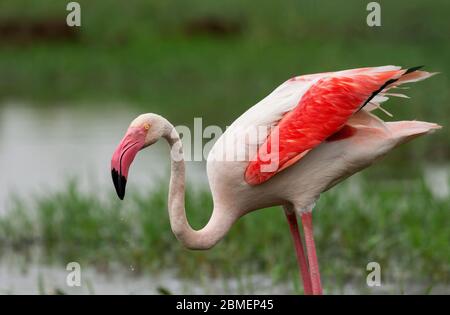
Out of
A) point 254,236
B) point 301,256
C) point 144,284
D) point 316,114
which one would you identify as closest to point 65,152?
point 254,236

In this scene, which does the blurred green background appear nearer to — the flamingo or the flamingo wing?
the flamingo

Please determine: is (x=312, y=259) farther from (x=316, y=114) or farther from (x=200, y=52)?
(x=200, y=52)

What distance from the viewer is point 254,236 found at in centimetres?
779

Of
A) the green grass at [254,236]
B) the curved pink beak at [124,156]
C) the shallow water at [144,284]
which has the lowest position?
the shallow water at [144,284]

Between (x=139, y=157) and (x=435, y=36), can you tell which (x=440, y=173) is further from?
(x=435, y=36)

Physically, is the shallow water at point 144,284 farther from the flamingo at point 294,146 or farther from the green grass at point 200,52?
the green grass at point 200,52

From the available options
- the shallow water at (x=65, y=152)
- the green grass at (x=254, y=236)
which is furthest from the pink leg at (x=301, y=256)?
the shallow water at (x=65, y=152)

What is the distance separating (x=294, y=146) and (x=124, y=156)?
0.81 meters

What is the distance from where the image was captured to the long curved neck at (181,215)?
4.84 metres

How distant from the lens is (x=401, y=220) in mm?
7883

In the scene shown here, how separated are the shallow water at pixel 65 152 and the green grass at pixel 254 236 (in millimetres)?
1130

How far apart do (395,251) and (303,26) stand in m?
13.0
